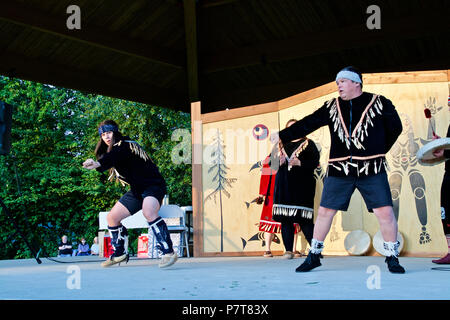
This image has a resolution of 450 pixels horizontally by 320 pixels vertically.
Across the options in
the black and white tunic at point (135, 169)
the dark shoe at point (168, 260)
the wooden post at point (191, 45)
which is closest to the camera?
the dark shoe at point (168, 260)

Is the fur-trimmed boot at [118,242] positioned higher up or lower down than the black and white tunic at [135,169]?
lower down

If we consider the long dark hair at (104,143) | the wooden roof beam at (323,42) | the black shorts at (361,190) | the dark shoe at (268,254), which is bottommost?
the dark shoe at (268,254)

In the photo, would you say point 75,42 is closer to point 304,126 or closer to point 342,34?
point 342,34

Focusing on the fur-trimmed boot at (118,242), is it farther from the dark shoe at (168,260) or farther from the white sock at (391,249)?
the white sock at (391,249)

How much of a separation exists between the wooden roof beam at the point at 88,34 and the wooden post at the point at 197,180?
8.56 feet

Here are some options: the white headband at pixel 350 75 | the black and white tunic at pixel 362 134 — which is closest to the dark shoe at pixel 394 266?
the black and white tunic at pixel 362 134

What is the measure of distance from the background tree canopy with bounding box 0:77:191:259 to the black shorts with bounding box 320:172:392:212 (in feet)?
39.5

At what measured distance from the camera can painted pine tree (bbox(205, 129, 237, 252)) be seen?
714cm

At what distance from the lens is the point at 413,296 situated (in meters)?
2.28

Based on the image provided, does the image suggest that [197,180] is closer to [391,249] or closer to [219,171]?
[219,171]

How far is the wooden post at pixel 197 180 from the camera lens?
23.3 feet

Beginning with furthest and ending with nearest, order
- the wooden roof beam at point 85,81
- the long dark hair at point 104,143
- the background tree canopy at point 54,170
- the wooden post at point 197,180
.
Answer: the background tree canopy at point 54,170 < the wooden roof beam at point 85,81 < the wooden post at point 197,180 < the long dark hair at point 104,143

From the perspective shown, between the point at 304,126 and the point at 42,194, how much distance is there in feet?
50.1

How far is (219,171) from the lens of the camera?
722cm
